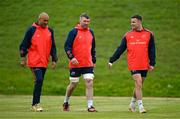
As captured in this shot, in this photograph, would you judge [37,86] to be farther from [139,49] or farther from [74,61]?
[139,49]

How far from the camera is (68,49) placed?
62.4 ft

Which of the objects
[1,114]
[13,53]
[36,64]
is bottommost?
[1,114]

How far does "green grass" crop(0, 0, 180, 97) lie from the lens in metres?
33.5

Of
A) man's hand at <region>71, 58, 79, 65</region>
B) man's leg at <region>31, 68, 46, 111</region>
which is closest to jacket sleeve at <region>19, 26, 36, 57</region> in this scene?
man's leg at <region>31, 68, 46, 111</region>

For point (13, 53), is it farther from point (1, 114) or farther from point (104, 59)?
point (1, 114)

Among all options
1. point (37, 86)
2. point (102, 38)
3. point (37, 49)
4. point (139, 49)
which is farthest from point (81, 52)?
point (102, 38)

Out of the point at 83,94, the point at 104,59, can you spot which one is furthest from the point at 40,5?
the point at 83,94

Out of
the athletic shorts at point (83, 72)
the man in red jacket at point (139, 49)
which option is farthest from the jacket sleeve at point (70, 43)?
the man in red jacket at point (139, 49)

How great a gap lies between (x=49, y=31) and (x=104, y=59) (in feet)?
66.1

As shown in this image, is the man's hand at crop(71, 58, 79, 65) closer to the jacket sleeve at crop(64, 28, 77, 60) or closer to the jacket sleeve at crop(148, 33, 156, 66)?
the jacket sleeve at crop(64, 28, 77, 60)

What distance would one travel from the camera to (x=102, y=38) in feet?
143

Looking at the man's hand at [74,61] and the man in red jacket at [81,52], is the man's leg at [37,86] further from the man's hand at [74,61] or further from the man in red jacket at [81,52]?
the man's hand at [74,61]

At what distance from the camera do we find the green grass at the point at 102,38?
33.5 m

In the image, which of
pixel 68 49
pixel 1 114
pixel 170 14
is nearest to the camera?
pixel 1 114
